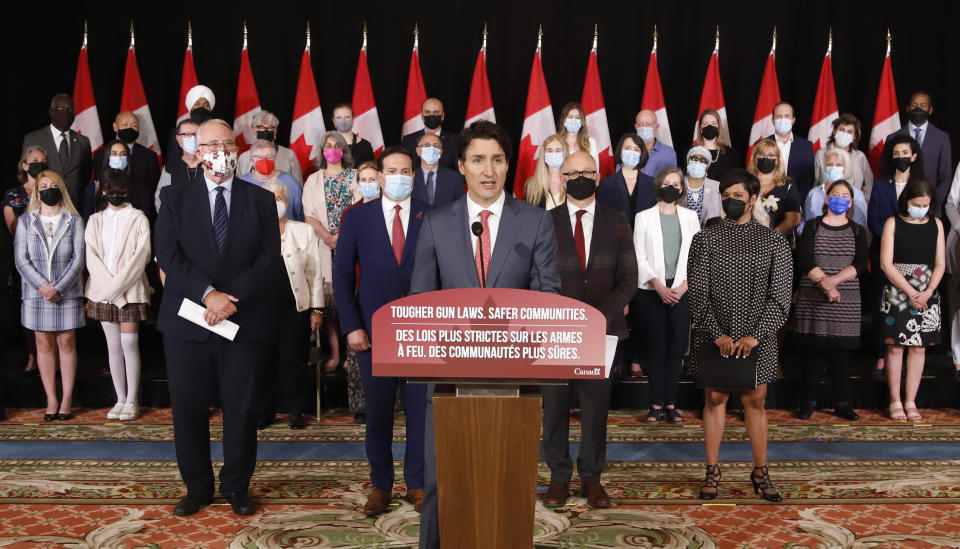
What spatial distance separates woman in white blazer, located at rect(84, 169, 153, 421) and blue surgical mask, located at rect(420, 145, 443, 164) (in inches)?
70.6

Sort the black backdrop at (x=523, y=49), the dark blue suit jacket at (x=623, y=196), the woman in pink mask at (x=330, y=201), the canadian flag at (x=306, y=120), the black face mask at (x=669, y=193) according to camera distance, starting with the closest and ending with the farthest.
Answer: the black face mask at (x=669, y=193)
the dark blue suit jacket at (x=623, y=196)
the woman in pink mask at (x=330, y=201)
the canadian flag at (x=306, y=120)
the black backdrop at (x=523, y=49)

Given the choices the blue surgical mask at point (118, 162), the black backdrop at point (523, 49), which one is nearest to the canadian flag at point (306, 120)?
the black backdrop at point (523, 49)

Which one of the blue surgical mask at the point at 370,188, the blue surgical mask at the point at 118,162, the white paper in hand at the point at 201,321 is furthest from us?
the blue surgical mask at the point at 118,162

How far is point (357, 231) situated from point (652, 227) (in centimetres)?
213

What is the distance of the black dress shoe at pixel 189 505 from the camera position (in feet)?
12.8

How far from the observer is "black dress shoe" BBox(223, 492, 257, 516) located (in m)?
3.91

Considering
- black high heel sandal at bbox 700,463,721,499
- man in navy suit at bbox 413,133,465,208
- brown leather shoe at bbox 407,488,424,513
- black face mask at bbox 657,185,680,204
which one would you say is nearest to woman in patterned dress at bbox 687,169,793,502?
black high heel sandal at bbox 700,463,721,499

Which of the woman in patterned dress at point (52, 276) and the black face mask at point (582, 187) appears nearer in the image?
the black face mask at point (582, 187)

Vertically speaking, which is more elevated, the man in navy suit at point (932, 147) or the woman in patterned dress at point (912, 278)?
the man in navy suit at point (932, 147)

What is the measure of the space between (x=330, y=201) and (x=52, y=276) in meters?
1.82

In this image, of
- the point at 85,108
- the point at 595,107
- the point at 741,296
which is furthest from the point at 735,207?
the point at 85,108

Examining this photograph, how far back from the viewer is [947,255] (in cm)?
620

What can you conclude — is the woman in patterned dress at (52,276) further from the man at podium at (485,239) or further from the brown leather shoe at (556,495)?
the man at podium at (485,239)

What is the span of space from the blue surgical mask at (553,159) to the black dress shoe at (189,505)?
309 cm
